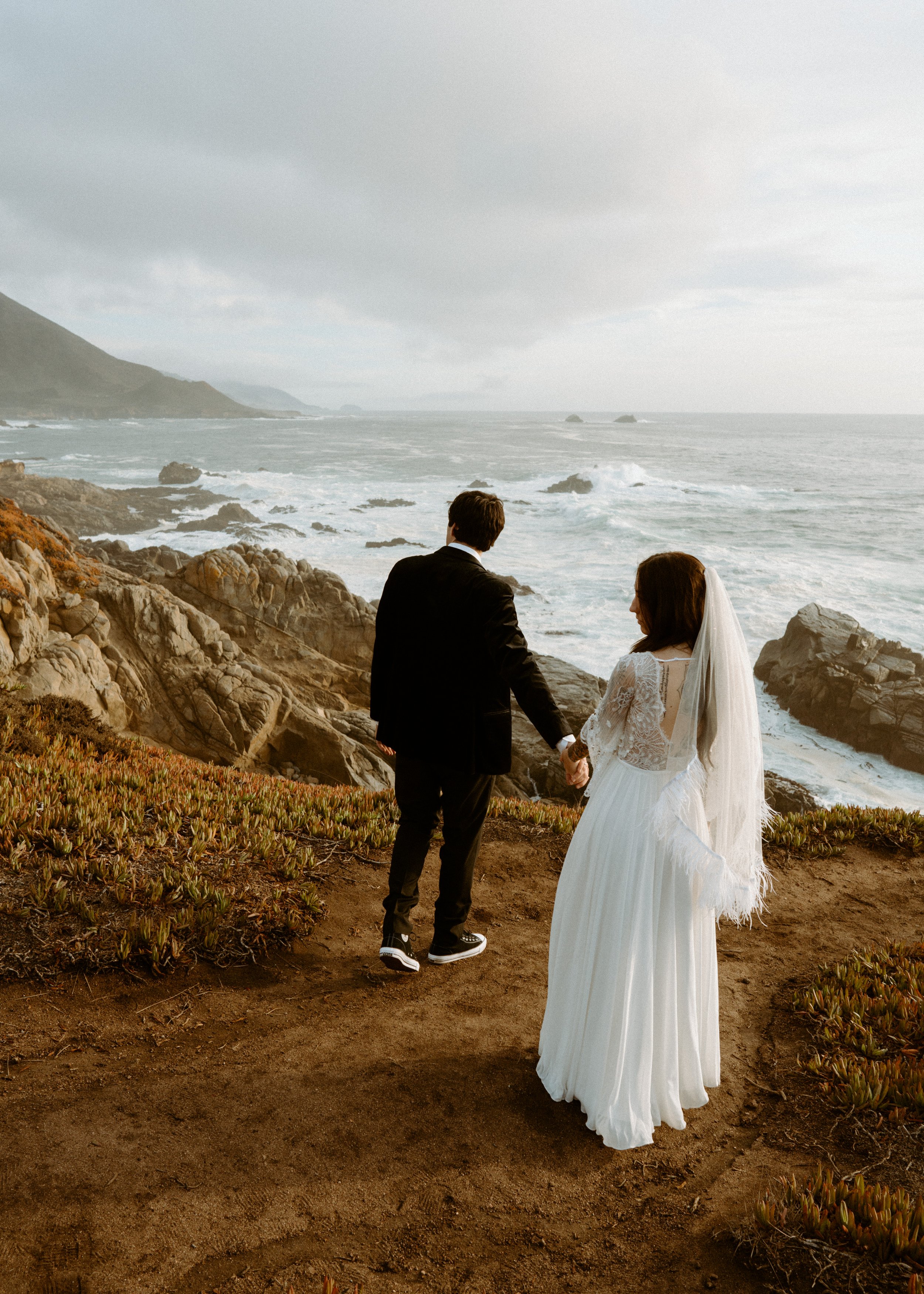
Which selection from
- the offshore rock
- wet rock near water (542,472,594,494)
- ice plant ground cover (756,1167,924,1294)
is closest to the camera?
ice plant ground cover (756,1167,924,1294)

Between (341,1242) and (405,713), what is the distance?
2.38m

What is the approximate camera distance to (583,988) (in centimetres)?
355

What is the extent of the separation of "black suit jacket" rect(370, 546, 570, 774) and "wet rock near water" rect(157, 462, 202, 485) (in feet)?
208

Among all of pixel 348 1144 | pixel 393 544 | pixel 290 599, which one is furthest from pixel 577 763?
pixel 393 544

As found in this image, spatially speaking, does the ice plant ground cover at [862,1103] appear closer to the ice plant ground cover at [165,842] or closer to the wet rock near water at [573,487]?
the ice plant ground cover at [165,842]

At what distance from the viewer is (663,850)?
11.1 ft

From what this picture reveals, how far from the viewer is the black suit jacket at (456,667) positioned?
4.09 m

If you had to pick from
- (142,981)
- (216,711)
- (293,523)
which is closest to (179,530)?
(293,523)

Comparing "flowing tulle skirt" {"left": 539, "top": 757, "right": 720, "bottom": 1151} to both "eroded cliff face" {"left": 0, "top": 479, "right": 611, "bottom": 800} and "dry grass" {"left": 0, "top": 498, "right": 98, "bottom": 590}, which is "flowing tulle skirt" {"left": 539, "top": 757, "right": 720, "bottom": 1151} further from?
"dry grass" {"left": 0, "top": 498, "right": 98, "bottom": 590}

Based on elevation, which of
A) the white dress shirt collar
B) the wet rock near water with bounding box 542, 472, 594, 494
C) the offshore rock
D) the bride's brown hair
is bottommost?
the offshore rock

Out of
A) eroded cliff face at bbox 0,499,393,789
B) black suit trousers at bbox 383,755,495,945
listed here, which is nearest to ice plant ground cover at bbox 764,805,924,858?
black suit trousers at bbox 383,755,495,945

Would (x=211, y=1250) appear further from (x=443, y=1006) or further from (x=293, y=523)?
(x=293, y=523)

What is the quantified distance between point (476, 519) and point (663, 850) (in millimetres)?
1993

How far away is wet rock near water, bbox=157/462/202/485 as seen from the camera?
206 ft
